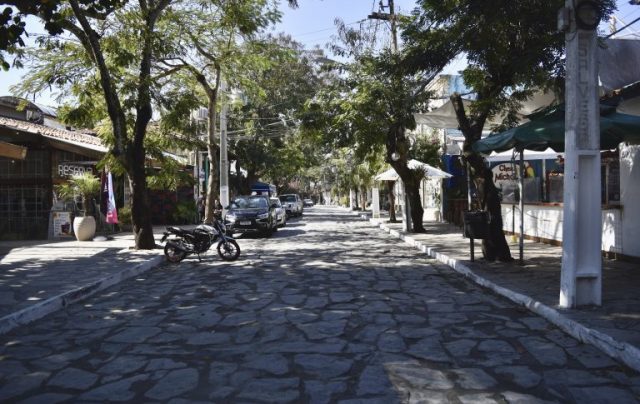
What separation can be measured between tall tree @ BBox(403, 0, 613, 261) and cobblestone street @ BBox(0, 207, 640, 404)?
2.81 meters

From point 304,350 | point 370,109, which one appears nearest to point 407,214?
point 370,109

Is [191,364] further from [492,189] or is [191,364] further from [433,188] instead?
[433,188]

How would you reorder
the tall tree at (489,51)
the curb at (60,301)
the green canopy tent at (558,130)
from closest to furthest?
the curb at (60,301)
the green canopy tent at (558,130)
the tall tree at (489,51)

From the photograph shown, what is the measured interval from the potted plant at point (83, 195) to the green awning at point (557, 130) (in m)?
13.5

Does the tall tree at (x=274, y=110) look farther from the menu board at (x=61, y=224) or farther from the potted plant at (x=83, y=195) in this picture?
the menu board at (x=61, y=224)

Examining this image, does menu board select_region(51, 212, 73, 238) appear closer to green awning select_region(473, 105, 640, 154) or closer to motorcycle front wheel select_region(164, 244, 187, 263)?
motorcycle front wheel select_region(164, 244, 187, 263)

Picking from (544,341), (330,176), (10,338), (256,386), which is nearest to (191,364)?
(256,386)

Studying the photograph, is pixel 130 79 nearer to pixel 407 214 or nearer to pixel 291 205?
pixel 407 214

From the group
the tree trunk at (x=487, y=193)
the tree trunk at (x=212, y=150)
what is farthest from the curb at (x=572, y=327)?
the tree trunk at (x=212, y=150)

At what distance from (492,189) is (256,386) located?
8131 millimetres

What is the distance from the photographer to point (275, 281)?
32.0 ft

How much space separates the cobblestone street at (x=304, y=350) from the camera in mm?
4312

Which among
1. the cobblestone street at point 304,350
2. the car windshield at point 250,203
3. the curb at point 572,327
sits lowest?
the cobblestone street at point 304,350

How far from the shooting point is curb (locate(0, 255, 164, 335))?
21.9 ft
